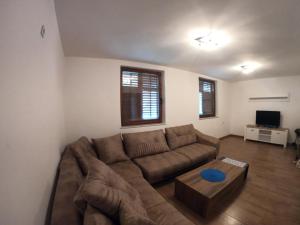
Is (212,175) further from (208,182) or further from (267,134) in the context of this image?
(267,134)

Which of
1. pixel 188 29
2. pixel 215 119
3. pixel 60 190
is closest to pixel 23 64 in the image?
pixel 60 190

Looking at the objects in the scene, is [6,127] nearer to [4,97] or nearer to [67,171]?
[4,97]

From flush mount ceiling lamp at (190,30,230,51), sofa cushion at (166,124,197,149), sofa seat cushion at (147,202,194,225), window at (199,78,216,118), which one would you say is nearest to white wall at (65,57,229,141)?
sofa cushion at (166,124,197,149)

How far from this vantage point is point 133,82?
312 cm

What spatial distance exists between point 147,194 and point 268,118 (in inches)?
215

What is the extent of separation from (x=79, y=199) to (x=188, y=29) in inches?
82.8

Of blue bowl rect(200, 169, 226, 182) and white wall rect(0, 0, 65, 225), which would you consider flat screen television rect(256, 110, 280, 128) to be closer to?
blue bowl rect(200, 169, 226, 182)

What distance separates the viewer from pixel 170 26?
5.53 feet

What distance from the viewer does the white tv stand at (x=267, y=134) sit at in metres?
4.36

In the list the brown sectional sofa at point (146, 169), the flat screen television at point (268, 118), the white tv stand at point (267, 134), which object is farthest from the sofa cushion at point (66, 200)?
the flat screen television at point (268, 118)

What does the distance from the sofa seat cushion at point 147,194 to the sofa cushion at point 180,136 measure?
141cm

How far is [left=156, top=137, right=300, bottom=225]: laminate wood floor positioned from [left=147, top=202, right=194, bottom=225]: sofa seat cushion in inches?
24.7

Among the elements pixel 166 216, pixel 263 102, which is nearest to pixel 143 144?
pixel 166 216

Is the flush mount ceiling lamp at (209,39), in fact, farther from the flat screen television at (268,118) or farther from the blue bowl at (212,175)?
the flat screen television at (268,118)
